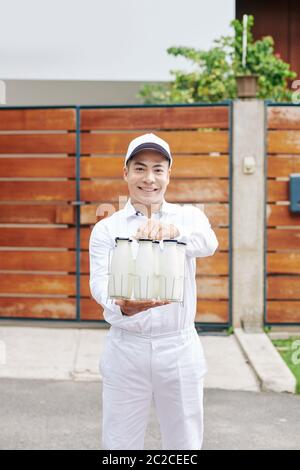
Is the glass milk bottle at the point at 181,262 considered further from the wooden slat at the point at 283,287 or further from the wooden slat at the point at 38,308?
the wooden slat at the point at 38,308

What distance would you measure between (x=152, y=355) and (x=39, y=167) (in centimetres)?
571

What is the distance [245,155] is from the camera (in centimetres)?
857

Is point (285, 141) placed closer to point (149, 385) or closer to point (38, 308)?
point (38, 308)

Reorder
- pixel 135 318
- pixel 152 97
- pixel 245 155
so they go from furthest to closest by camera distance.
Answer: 1. pixel 152 97
2. pixel 245 155
3. pixel 135 318

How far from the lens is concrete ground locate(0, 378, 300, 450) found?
5.37 metres

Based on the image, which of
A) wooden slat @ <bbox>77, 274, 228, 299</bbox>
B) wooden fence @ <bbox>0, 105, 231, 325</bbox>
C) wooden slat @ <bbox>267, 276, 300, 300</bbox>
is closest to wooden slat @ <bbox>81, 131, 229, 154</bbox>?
wooden fence @ <bbox>0, 105, 231, 325</bbox>

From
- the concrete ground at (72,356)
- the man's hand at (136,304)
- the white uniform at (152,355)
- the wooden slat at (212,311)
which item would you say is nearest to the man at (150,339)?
the white uniform at (152,355)

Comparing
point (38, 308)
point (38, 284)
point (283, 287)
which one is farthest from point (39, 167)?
point (283, 287)

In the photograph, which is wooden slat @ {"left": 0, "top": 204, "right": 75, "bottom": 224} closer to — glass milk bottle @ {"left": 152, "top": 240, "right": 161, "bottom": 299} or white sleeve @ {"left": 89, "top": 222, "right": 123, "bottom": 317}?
white sleeve @ {"left": 89, "top": 222, "right": 123, "bottom": 317}

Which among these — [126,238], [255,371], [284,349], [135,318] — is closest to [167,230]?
[126,238]

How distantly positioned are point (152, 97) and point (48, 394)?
36.4 ft

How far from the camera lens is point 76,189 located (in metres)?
8.77

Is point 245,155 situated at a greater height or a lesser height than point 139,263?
greater
